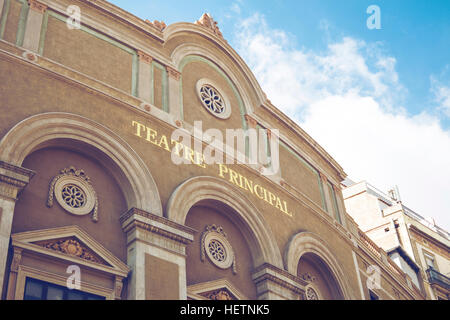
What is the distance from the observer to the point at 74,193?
18.3 meters

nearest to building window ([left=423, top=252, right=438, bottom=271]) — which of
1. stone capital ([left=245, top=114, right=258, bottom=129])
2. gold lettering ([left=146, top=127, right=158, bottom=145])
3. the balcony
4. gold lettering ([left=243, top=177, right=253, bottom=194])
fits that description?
the balcony

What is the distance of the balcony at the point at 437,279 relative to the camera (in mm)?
41688

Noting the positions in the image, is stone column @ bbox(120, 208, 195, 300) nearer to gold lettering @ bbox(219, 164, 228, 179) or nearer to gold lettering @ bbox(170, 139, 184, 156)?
gold lettering @ bbox(170, 139, 184, 156)

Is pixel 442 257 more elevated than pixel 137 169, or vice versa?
pixel 442 257

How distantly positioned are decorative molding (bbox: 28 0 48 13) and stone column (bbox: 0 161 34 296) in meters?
6.47

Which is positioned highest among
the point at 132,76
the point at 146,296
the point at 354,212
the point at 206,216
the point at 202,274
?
the point at 354,212

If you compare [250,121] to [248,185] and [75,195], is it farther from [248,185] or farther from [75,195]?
[75,195]

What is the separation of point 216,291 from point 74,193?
577 cm

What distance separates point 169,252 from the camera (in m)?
18.9

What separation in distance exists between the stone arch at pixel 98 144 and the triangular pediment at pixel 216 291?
276cm

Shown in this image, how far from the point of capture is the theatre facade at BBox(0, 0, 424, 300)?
17188 millimetres

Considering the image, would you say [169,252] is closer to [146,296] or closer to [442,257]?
[146,296]

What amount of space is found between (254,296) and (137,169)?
636 centimetres

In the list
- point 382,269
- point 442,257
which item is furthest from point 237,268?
point 442,257
